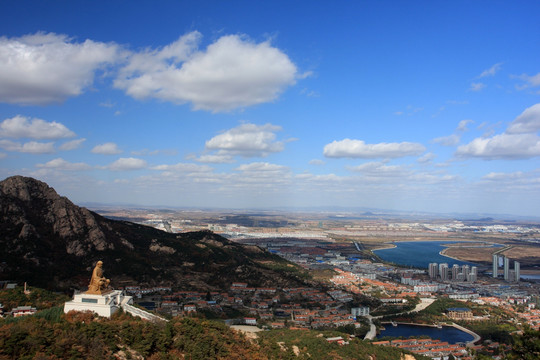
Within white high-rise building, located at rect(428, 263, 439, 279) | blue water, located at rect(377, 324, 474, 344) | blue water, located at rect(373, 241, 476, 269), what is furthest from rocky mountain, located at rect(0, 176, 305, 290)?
blue water, located at rect(373, 241, 476, 269)

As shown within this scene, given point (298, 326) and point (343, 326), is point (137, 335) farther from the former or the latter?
point (343, 326)

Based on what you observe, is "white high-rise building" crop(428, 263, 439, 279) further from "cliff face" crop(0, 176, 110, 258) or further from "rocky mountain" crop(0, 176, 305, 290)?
"cliff face" crop(0, 176, 110, 258)

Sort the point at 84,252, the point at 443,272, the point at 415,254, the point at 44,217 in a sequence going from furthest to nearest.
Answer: the point at 415,254 → the point at 443,272 → the point at 44,217 → the point at 84,252

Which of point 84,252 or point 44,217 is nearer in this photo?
point 84,252

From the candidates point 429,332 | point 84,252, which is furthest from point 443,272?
point 84,252

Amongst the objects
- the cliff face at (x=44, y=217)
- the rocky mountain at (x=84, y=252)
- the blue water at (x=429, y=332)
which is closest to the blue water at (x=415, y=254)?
the rocky mountain at (x=84, y=252)

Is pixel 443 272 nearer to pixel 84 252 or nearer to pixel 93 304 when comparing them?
pixel 84 252

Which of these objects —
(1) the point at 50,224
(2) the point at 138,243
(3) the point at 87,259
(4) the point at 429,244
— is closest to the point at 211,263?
(2) the point at 138,243
